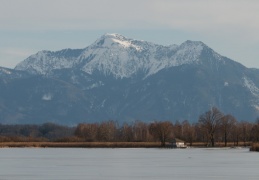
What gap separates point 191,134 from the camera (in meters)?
185

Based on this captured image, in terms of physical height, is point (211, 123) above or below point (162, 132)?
above

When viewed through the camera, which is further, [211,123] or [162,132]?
[162,132]

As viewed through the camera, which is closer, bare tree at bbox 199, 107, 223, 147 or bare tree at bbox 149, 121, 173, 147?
bare tree at bbox 199, 107, 223, 147

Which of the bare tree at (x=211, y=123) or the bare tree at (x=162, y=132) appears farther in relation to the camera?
the bare tree at (x=162, y=132)
